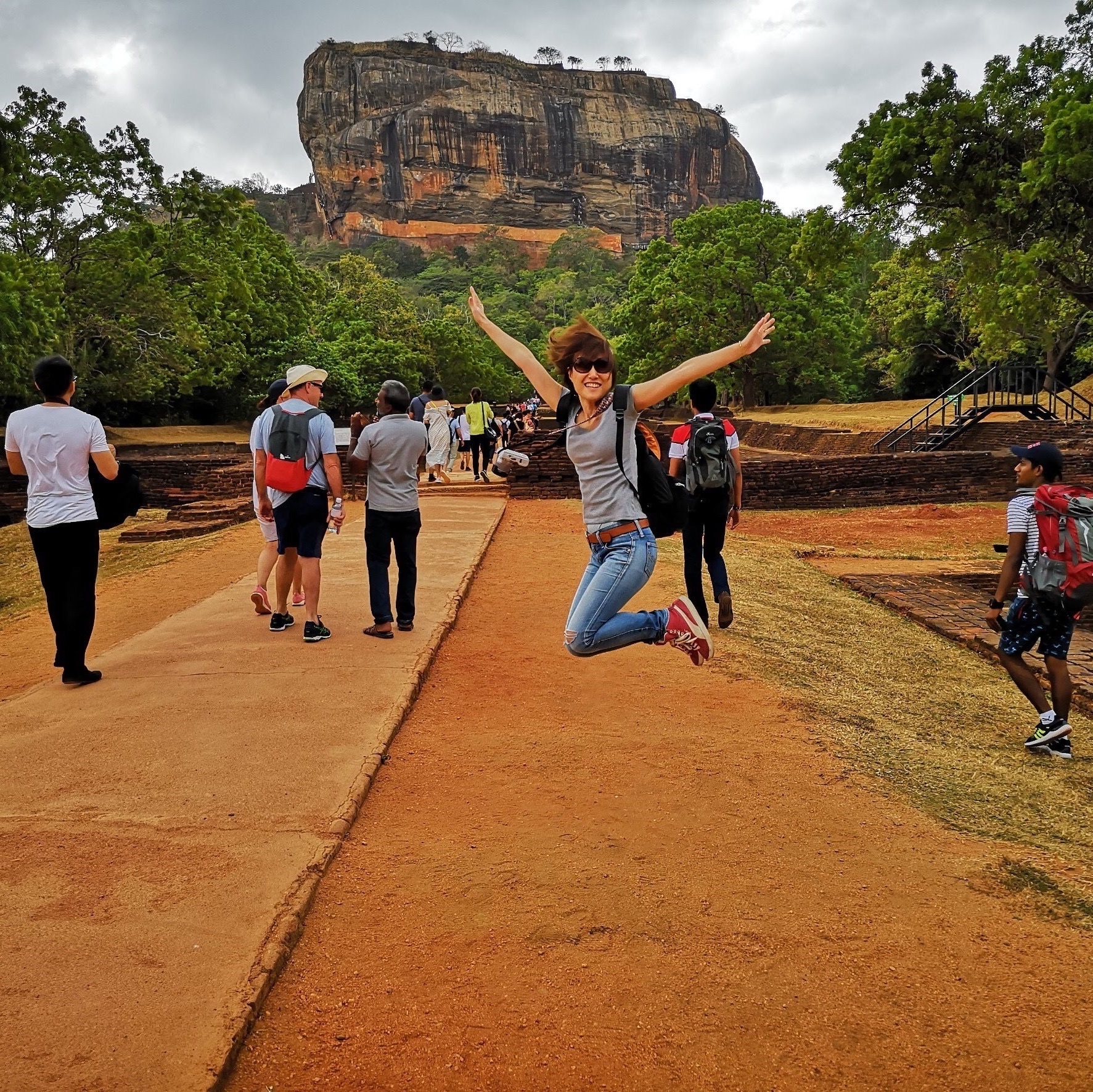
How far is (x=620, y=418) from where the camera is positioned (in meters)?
3.23

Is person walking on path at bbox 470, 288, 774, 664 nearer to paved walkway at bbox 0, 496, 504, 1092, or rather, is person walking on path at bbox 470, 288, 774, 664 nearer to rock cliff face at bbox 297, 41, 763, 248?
paved walkway at bbox 0, 496, 504, 1092

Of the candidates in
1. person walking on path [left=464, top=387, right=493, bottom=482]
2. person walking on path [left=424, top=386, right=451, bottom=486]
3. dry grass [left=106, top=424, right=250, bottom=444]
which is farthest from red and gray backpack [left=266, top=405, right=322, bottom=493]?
dry grass [left=106, top=424, right=250, bottom=444]

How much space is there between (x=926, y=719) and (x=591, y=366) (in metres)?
3.24

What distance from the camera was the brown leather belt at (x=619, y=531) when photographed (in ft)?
10.8

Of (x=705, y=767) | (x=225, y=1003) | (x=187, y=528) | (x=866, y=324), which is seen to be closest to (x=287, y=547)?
(x=705, y=767)

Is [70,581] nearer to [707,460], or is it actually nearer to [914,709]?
[707,460]

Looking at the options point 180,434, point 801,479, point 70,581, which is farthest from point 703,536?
point 180,434

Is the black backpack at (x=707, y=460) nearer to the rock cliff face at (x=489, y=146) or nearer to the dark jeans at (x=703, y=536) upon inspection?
the dark jeans at (x=703, y=536)

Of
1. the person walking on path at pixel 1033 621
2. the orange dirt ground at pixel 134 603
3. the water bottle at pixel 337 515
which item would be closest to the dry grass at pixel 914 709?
the person walking on path at pixel 1033 621

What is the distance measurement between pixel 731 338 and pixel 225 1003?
105 feet

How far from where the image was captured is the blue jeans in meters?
3.27

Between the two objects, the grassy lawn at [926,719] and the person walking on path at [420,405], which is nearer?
the grassy lawn at [926,719]

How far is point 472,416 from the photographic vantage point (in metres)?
14.1

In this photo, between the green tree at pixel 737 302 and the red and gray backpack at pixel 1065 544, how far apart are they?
1066 inches
